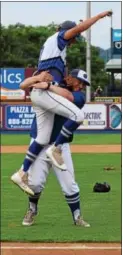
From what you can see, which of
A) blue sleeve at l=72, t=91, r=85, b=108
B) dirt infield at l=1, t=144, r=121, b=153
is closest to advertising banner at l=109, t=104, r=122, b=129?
dirt infield at l=1, t=144, r=121, b=153

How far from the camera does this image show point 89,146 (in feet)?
87.0

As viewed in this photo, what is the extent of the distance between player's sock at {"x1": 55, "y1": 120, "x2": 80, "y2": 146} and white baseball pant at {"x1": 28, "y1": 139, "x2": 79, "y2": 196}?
29.4 inches

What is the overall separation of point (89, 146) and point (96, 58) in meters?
60.8

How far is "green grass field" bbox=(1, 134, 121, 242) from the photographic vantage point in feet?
27.4

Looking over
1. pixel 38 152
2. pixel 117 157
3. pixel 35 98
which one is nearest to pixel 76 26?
pixel 35 98

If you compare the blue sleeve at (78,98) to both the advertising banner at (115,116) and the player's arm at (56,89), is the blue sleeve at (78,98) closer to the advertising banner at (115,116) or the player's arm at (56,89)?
the player's arm at (56,89)

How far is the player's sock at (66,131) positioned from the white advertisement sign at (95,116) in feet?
84.2

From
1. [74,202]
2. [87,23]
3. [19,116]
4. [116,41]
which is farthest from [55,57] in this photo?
[116,41]

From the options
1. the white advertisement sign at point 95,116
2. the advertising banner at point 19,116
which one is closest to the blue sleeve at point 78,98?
the white advertisement sign at point 95,116

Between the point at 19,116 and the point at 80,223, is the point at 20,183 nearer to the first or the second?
the point at 80,223

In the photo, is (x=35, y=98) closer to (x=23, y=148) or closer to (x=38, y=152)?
(x=38, y=152)

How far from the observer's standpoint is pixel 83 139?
31.1m

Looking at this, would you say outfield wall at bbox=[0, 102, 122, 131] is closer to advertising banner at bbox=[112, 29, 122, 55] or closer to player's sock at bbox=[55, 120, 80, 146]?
advertising banner at bbox=[112, 29, 122, 55]

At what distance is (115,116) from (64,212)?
2377 centimetres
